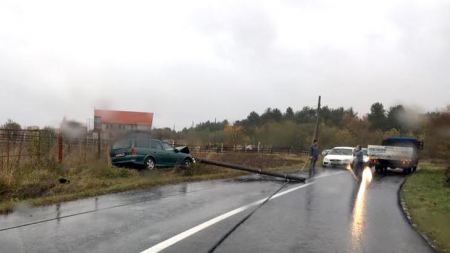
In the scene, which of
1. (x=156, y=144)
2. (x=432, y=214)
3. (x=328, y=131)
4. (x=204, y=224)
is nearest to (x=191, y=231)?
(x=204, y=224)

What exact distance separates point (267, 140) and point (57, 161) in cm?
3134

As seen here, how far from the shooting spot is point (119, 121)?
14430 mm

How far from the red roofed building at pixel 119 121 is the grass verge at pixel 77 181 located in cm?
Result: 140

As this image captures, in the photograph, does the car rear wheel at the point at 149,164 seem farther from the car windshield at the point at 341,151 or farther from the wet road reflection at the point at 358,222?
the car windshield at the point at 341,151

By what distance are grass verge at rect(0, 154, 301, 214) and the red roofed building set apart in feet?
4.61

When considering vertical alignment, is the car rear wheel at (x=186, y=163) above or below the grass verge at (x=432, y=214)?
above

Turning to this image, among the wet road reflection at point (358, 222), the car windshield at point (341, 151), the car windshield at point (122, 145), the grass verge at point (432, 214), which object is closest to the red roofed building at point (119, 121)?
the car windshield at point (122, 145)

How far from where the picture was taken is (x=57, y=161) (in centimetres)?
1430

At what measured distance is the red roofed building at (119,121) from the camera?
14.0 m

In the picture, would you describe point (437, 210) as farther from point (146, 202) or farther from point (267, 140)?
point (267, 140)

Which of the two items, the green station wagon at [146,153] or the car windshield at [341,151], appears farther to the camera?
the car windshield at [341,151]

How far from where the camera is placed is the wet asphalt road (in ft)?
18.3

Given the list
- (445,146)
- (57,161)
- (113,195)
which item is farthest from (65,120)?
(445,146)

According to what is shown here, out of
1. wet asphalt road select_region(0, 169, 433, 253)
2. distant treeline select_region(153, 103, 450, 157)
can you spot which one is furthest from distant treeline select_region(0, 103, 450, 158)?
wet asphalt road select_region(0, 169, 433, 253)
